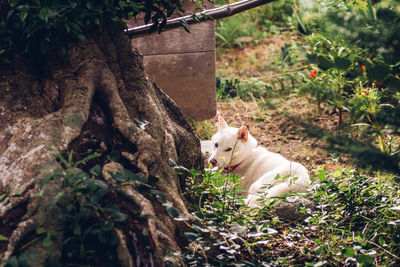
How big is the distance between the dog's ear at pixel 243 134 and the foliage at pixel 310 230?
1.13 metres

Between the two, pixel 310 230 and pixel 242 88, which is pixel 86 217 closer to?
pixel 310 230

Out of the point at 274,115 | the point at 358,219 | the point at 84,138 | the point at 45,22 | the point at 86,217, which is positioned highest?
the point at 45,22

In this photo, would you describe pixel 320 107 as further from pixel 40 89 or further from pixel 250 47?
pixel 40 89

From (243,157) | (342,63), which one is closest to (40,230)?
(342,63)

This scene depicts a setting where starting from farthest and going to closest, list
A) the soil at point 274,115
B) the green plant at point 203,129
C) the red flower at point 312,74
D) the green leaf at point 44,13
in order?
1. the red flower at point 312,74
2. the green plant at point 203,129
3. the soil at point 274,115
4. the green leaf at point 44,13

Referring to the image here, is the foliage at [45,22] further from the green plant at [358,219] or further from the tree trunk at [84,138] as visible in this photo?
the green plant at [358,219]

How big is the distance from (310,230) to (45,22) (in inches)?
73.4

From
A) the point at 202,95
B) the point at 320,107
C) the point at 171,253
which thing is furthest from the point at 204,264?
the point at 320,107

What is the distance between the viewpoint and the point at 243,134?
3.91 meters

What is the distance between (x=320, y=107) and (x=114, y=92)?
3996 millimetres

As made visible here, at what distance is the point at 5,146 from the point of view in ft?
6.65

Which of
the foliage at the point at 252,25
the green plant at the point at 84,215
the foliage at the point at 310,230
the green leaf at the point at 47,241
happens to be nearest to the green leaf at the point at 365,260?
the foliage at the point at 310,230

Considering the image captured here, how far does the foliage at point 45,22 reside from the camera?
5.97ft

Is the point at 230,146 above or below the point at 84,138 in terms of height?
below
